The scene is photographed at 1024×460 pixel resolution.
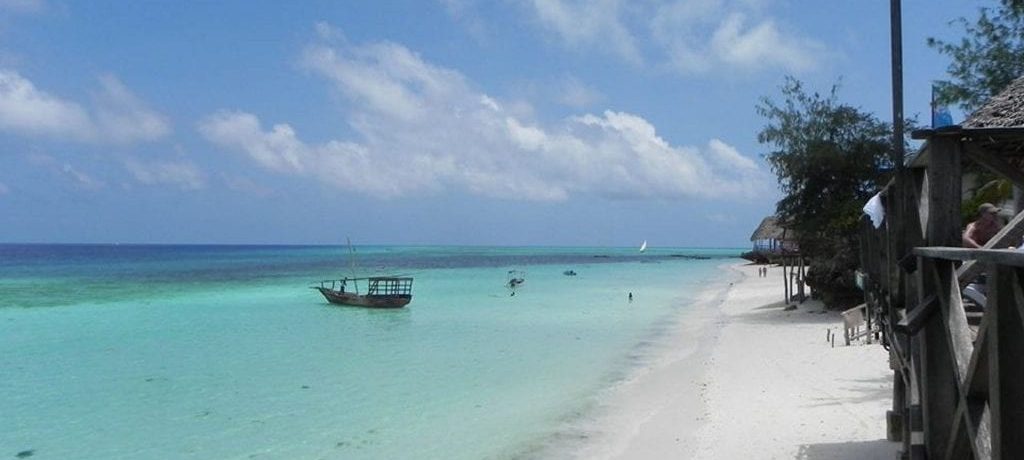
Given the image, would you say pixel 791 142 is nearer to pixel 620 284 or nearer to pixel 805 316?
pixel 805 316

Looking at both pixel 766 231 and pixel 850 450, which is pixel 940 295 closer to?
pixel 850 450

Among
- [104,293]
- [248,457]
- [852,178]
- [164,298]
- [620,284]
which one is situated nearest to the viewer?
[248,457]

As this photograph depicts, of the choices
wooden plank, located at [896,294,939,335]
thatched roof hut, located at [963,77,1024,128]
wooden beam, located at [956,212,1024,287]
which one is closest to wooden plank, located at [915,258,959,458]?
wooden plank, located at [896,294,939,335]

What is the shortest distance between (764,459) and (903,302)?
8.52ft

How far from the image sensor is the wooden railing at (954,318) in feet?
11.6

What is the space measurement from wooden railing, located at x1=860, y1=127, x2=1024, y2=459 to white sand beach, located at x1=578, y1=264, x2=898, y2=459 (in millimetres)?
2939

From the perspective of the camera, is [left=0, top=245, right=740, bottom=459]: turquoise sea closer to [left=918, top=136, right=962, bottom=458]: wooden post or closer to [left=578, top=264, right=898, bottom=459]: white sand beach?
[left=578, top=264, right=898, bottom=459]: white sand beach

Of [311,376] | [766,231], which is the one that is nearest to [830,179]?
[311,376]

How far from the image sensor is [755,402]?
36.7ft

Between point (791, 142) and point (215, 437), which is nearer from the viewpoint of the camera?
point (215, 437)

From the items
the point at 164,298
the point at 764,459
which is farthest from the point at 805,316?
the point at 164,298

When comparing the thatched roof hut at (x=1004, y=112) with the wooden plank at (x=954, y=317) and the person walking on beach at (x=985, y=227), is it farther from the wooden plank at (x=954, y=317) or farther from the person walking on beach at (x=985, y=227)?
the wooden plank at (x=954, y=317)

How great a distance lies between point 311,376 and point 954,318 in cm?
1391

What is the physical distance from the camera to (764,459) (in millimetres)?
8266
